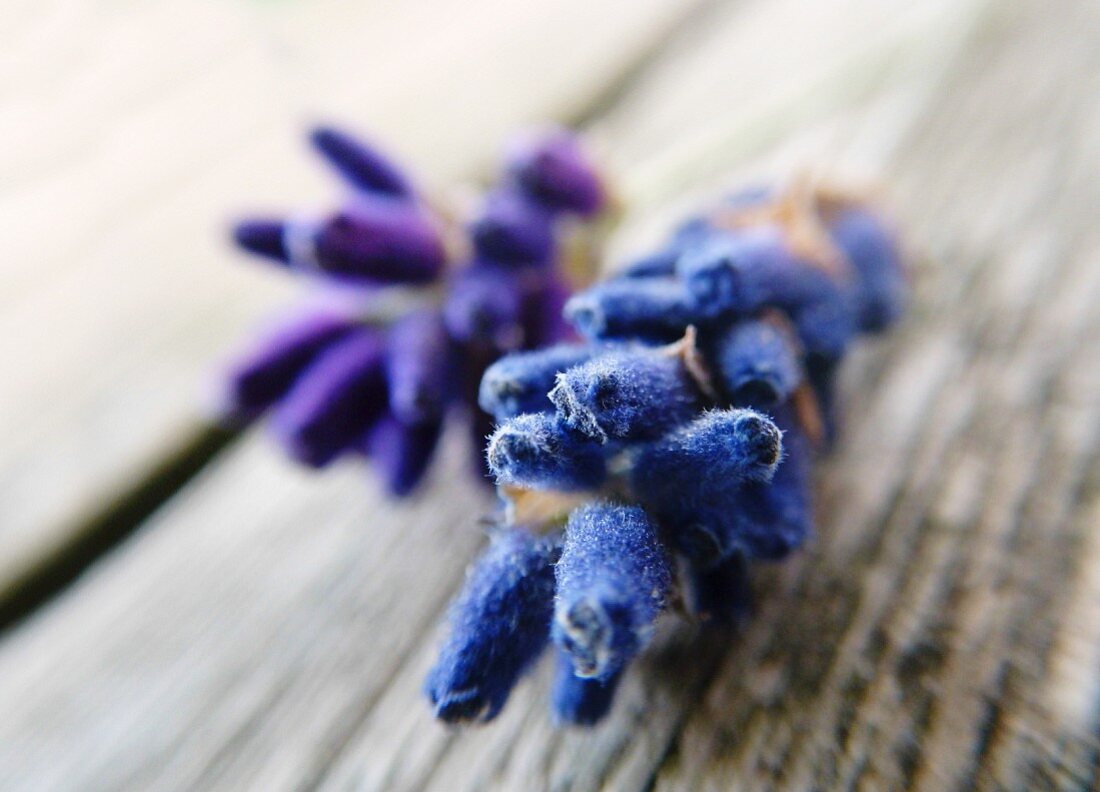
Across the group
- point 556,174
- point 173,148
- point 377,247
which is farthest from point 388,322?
point 173,148

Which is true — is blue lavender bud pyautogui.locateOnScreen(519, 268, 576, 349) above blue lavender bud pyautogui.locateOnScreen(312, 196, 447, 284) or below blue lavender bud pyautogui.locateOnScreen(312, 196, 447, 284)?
below

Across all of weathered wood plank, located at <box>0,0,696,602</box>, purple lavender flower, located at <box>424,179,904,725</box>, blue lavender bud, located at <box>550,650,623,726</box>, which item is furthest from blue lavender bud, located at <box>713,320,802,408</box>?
weathered wood plank, located at <box>0,0,696,602</box>

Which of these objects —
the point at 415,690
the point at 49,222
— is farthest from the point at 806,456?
the point at 49,222

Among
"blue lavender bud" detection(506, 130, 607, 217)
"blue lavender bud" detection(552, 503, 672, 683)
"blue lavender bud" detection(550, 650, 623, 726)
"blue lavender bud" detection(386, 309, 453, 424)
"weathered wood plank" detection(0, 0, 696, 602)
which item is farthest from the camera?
"weathered wood plank" detection(0, 0, 696, 602)

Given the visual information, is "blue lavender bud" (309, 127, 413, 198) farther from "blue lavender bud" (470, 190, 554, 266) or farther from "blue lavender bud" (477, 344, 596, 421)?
"blue lavender bud" (477, 344, 596, 421)

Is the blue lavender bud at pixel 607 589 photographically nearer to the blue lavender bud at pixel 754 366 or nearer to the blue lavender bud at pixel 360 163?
the blue lavender bud at pixel 754 366

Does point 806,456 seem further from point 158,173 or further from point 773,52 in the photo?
point 158,173

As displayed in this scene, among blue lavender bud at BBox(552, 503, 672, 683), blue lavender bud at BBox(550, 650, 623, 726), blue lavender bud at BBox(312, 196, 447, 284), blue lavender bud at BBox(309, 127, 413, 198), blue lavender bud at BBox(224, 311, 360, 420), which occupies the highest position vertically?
blue lavender bud at BBox(309, 127, 413, 198)
